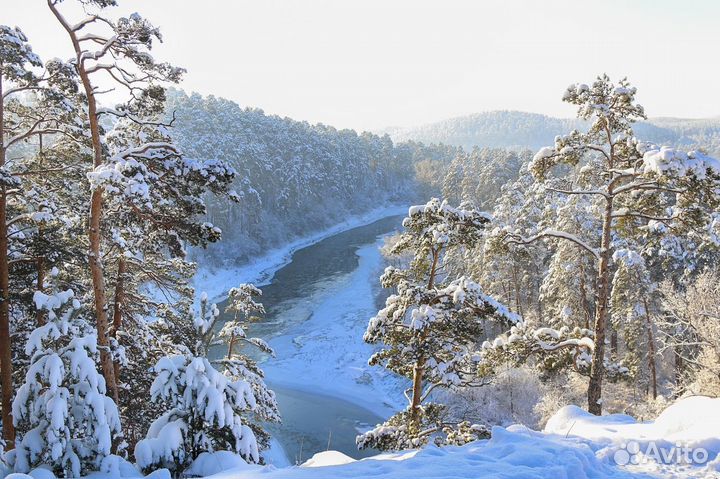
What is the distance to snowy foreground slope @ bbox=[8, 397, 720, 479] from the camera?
5688 mm

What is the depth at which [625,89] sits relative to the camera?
8883mm

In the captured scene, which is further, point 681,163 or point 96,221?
point 96,221

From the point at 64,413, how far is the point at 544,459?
5732 mm

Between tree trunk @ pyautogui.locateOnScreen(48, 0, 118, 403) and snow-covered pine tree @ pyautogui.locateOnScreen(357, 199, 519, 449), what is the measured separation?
5.11 m

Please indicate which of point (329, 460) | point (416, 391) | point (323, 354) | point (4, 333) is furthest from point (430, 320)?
point (323, 354)

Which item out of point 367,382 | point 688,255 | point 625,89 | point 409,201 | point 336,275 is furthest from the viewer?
point 409,201

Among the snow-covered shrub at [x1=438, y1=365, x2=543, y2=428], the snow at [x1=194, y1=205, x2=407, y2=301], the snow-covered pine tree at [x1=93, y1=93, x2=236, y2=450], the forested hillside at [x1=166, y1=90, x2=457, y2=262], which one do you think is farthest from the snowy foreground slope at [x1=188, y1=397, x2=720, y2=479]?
the forested hillside at [x1=166, y1=90, x2=457, y2=262]

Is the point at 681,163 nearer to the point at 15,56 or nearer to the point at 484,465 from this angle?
the point at 484,465

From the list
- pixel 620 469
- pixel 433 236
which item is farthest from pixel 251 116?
pixel 620 469

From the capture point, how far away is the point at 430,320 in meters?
9.96

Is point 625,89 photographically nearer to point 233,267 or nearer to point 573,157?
point 573,157

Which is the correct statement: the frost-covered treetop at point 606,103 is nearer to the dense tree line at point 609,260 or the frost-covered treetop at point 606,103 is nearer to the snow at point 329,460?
the dense tree line at point 609,260

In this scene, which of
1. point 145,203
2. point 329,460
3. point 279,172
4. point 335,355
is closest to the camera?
point 329,460

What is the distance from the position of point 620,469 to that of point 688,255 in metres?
22.7
